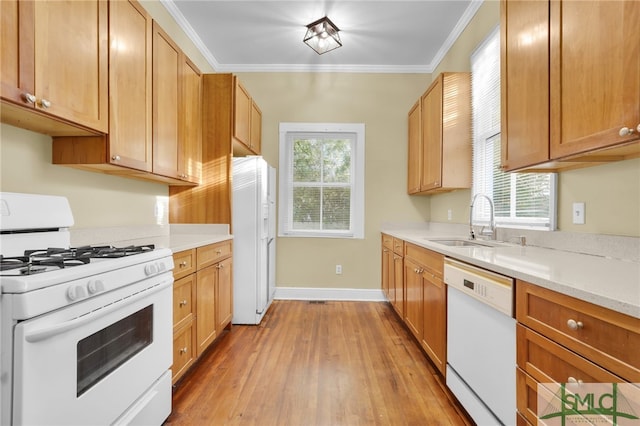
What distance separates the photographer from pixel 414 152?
11.7 feet

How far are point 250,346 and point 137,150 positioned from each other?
1.77 m

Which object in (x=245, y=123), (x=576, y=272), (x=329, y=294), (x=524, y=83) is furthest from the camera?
(x=329, y=294)

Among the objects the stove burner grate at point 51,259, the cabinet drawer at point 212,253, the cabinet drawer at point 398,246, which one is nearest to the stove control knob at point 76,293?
the stove burner grate at point 51,259

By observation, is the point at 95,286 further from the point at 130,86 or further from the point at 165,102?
the point at 165,102

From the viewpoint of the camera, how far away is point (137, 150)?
1.94 m

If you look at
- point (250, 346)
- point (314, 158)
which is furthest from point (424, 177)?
point (250, 346)

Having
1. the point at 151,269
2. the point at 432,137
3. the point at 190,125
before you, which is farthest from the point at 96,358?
the point at 432,137

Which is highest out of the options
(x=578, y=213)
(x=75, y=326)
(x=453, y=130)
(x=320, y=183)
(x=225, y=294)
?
(x=453, y=130)

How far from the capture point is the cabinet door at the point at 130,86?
1.71 meters

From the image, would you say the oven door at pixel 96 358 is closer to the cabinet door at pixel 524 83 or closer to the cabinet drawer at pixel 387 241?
the cabinet door at pixel 524 83

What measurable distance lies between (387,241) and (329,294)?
105 cm

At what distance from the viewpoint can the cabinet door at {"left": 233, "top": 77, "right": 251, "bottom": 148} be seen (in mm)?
2881

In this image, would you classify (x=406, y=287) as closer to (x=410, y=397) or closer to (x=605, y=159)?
(x=410, y=397)

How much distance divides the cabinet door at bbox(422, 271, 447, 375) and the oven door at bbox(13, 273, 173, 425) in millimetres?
1626
